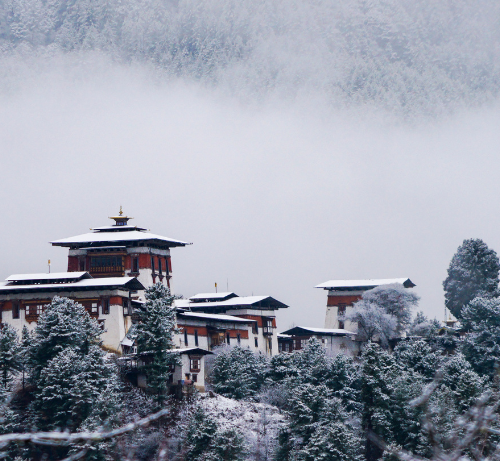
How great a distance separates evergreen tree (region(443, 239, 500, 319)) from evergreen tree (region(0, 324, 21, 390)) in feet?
182

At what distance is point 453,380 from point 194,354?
904 inches

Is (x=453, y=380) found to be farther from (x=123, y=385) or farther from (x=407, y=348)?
(x=123, y=385)

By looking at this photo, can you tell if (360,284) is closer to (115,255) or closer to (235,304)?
(235,304)

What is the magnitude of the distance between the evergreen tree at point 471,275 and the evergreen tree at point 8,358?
182 feet

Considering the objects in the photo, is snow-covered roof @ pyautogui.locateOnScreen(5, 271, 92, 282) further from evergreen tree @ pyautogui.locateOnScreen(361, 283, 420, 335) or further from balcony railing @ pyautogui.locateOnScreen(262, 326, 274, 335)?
evergreen tree @ pyautogui.locateOnScreen(361, 283, 420, 335)

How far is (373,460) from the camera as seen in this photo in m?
71.2

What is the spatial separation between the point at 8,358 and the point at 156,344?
11.6 meters

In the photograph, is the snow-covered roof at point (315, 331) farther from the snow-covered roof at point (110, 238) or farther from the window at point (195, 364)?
the window at point (195, 364)

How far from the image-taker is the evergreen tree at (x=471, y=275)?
105875 millimetres

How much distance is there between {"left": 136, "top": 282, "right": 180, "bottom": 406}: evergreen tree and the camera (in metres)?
72.1

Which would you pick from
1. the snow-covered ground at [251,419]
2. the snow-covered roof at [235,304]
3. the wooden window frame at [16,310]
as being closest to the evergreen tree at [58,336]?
the snow-covered ground at [251,419]

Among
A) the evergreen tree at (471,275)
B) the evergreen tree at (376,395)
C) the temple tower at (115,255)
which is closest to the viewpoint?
the evergreen tree at (376,395)

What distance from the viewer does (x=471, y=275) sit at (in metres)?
106

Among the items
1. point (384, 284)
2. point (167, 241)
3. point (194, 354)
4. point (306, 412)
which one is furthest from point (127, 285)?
point (384, 284)
